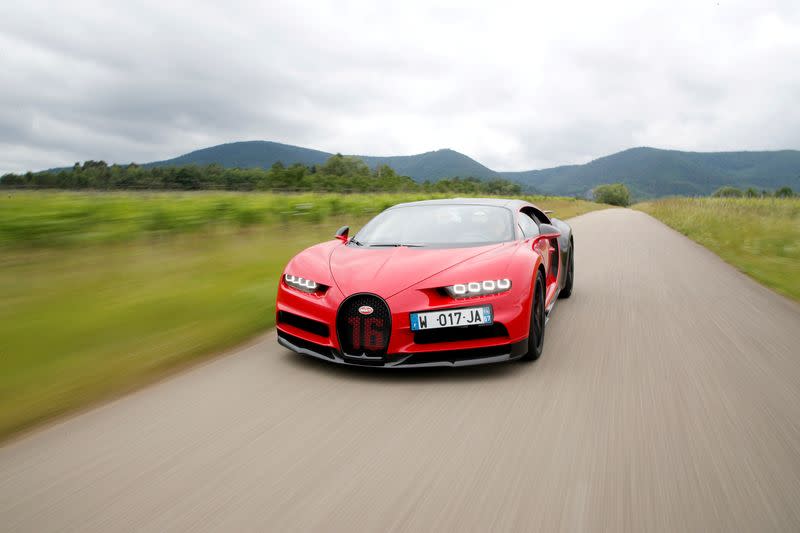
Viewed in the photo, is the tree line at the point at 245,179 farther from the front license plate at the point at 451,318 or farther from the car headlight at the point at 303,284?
the front license plate at the point at 451,318

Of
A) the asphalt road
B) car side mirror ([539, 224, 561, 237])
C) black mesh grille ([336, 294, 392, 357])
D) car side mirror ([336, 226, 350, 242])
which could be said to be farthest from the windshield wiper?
car side mirror ([539, 224, 561, 237])

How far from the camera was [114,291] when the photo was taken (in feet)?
19.1

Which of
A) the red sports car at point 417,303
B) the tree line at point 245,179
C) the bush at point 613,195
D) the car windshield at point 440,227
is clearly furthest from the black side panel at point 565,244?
the bush at point 613,195

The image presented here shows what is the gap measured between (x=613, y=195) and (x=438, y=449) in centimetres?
15363

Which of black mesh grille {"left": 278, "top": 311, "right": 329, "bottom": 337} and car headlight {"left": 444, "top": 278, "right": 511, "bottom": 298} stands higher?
car headlight {"left": 444, "top": 278, "right": 511, "bottom": 298}

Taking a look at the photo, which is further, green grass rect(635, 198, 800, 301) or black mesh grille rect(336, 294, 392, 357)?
green grass rect(635, 198, 800, 301)

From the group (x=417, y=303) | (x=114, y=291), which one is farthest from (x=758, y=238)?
(x=114, y=291)

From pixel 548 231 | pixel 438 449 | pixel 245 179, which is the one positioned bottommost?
pixel 438 449

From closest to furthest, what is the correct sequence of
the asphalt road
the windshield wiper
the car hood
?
the asphalt road
the car hood
the windshield wiper

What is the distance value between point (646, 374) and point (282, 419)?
2366 mm

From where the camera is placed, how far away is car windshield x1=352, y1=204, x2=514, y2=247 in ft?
14.0

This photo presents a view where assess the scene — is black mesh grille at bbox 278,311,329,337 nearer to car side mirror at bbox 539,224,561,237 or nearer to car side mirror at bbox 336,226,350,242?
car side mirror at bbox 336,226,350,242

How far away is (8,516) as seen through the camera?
1.95m

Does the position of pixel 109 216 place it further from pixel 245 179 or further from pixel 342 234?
pixel 245 179
